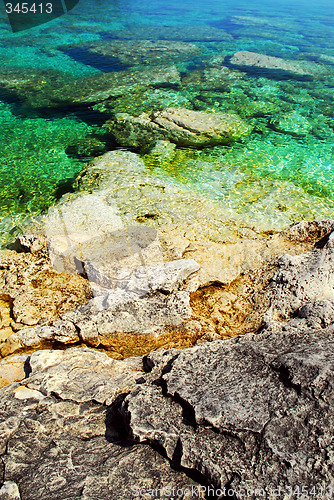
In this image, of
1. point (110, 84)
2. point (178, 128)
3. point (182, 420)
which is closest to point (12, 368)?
point (182, 420)

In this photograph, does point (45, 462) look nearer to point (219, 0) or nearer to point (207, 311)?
point (207, 311)

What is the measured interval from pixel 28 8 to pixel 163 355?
93.3 ft

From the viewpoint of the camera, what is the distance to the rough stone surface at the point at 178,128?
891 cm

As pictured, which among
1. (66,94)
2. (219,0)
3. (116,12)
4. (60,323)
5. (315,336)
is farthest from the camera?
(219,0)

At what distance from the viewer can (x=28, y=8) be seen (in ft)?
78.3

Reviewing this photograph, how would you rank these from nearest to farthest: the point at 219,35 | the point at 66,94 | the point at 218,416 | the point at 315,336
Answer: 1. the point at 218,416
2. the point at 315,336
3. the point at 66,94
4. the point at 219,35

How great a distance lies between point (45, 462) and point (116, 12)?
97.8 feet

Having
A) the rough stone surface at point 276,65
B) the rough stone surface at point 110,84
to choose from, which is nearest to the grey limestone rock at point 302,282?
the rough stone surface at point 110,84

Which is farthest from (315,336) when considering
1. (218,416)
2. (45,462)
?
(45,462)

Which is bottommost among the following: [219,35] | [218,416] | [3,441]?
[3,441]

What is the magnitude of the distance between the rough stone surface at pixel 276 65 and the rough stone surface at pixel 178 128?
6.70m

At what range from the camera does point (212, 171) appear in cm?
764

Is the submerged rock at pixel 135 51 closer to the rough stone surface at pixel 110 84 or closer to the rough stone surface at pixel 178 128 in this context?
the rough stone surface at pixel 110 84

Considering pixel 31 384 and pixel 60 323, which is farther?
pixel 60 323
